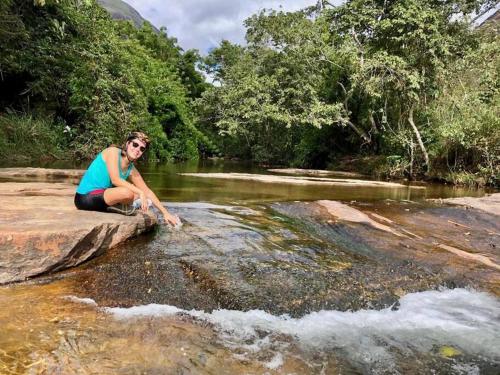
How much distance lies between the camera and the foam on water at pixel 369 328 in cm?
312

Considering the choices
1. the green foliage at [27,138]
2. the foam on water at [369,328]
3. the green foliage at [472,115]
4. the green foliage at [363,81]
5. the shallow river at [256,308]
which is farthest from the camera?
the green foliage at [363,81]

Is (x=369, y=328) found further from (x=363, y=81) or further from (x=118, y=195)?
(x=363, y=81)

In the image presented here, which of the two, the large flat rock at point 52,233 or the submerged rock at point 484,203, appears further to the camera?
the submerged rock at point 484,203

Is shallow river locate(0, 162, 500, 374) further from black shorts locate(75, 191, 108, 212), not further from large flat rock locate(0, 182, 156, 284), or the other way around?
black shorts locate(75, 191, 108, 212)

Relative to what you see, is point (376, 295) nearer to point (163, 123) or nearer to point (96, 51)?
point (96, 51)

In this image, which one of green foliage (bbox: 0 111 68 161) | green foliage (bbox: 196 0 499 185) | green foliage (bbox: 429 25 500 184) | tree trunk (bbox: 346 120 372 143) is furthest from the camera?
tree trunk (bbox: 346 120 372 143)

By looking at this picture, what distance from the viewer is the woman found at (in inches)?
187

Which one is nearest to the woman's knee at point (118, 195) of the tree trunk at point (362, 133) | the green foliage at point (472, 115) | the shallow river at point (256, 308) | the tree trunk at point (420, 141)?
the shallow river at point (256, 308)

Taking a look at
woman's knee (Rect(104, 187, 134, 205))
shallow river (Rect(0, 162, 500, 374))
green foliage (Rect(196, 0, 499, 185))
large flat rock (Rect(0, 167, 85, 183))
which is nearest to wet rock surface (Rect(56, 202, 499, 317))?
shallow river (Rect(0, 162, 500, 374))

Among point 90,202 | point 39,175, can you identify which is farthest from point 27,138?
point 90,202

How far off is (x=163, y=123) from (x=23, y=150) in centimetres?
1286

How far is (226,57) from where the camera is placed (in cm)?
4097

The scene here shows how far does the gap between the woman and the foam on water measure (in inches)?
69.1

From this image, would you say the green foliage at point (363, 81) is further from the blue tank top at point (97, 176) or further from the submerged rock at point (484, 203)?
the blue tank top at point (97, 176)
